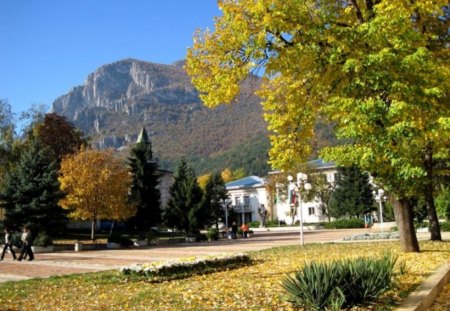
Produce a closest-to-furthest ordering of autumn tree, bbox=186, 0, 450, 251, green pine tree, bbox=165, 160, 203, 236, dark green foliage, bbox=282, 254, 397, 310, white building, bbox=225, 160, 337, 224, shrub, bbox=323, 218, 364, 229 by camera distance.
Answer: dark green foliage, bbox=282, 254, 397, 310 → autumn tree, bbox=186, 0, 450, 251 → green pine tree, bbox=165, 160, 203, 236 → shrub, bbox=323, 218, 364, 229 → white building, bbox=225, 160, 337, 224

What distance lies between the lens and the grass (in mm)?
7812

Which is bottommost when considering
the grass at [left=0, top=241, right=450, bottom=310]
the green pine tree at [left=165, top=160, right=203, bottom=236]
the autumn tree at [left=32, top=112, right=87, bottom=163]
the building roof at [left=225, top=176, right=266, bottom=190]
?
the grass at [left=0, top=241, right=450, bottom=310]

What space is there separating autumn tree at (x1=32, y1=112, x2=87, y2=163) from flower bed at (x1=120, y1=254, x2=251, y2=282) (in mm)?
45050

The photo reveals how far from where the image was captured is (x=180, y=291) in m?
9.58

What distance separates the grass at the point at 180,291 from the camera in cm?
781

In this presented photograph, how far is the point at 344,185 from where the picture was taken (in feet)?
212

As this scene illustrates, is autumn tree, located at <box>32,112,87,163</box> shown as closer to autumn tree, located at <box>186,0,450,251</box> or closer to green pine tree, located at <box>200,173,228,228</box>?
green pine tree, located at <box>200,173,228,228</box>

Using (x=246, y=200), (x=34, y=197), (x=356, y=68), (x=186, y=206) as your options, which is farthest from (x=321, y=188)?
(x=356, y=68)

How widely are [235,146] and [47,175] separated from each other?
124993 millimetres

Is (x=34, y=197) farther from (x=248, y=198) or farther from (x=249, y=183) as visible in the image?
(x=248, y=198)

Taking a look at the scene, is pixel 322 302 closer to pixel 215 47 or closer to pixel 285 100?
pixel 215 47

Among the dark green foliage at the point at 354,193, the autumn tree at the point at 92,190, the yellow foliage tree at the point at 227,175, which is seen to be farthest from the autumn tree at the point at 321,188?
the yellow foliage tree at the point at 227,175

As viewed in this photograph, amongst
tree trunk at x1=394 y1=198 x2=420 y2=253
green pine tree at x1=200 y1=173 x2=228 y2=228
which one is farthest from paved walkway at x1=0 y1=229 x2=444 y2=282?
green pine tree at x1=200 y1=173 x2=228 y2=228

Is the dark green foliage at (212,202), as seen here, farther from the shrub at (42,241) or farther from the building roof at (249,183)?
the building roof at (249,183)
